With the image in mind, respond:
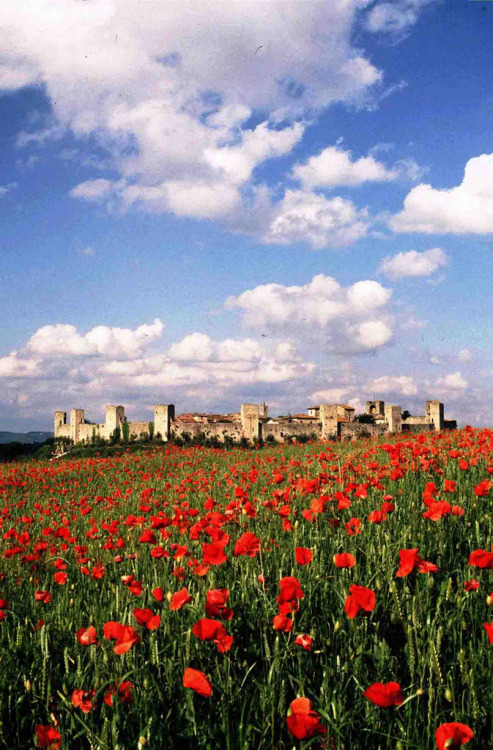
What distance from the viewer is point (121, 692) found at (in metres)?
2.12

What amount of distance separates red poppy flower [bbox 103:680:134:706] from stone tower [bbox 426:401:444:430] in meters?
43.5

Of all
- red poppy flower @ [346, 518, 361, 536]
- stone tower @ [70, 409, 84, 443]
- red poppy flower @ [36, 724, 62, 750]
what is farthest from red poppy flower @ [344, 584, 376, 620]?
stone tower @ [70, 409, 84, 443]

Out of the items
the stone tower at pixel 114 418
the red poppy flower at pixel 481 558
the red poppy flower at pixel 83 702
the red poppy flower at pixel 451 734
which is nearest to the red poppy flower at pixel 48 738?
the red poppy flower at pixel 83 702

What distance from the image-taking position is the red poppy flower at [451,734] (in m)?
1.43

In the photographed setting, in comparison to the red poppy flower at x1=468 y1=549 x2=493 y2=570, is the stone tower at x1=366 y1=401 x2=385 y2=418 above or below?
above

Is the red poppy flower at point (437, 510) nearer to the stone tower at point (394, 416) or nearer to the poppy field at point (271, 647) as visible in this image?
the poppy field at point (271, 647)

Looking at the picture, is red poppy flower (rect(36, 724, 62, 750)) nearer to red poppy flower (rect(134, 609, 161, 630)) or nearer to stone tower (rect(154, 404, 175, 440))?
red poppy flower (rect(134, 609, 161, 630))

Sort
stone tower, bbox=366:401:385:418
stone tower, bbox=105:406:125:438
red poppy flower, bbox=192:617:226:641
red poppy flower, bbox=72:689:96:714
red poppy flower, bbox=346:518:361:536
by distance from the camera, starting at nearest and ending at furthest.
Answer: red poppy flower, bbox=192:617:226:641
red poppy flower, bbox=72:689:96:714
red poppy flower, bbox=346:518:361:536
stone tower, bbox=105:406:125:438
stone tower, bbox=366:401:385:418

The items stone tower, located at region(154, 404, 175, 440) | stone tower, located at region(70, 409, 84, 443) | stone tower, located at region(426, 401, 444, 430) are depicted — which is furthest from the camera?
stone tower, located at region(70, 409, 84, 443)

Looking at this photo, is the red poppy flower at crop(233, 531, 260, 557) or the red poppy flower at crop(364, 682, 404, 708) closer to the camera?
the red poppy flower at crop(364, 682, 404, 708)

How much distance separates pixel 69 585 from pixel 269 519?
183 cm

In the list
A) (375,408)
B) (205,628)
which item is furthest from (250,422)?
(205,628)

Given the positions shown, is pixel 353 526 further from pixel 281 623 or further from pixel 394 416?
pixel 394 416

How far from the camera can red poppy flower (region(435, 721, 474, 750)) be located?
143 cm
